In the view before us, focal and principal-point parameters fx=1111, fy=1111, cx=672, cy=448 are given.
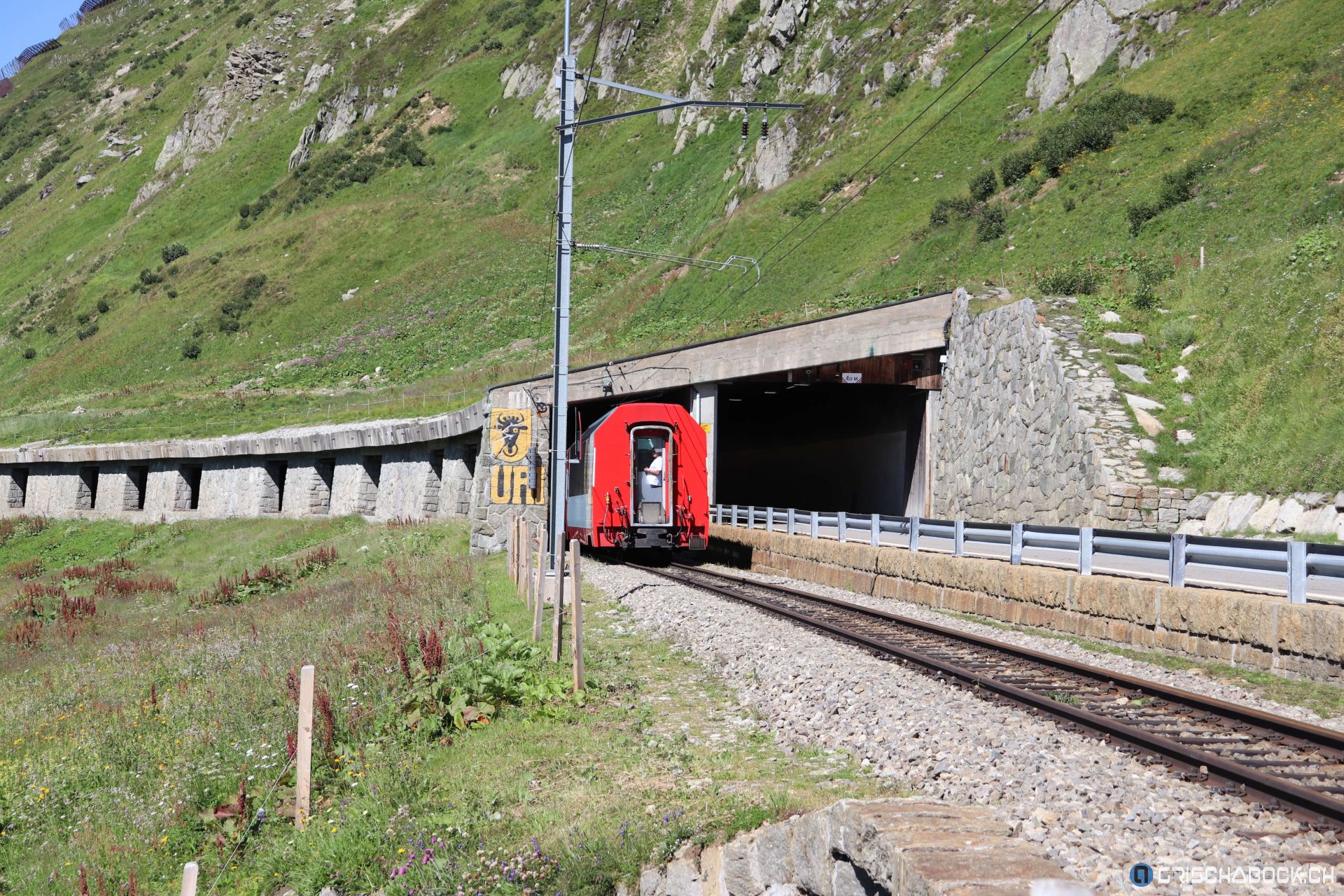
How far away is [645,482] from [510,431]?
329 cm

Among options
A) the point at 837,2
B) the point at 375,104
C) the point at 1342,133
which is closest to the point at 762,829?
the point at 1342,133

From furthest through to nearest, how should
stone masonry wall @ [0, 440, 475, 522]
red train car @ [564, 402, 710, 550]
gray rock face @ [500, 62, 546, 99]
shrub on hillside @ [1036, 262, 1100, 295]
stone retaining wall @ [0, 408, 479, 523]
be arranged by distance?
1. gray rock face @ [500, 62, 546, 99]
2. stone masonry wall @ [0, 440, 475, 522]
3. stone retaining wall @ [0, 408, 479, 523]
4. shrub on hillside @ [1036, 262, 1100, 295]
5. red train car @ [564, 402, 710, 550]

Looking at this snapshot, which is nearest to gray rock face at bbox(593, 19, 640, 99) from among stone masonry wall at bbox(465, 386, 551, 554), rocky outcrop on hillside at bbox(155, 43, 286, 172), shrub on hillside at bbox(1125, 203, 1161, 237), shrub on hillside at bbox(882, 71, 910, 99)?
shrub on hillside at bbox(882, 71, 910, 99)

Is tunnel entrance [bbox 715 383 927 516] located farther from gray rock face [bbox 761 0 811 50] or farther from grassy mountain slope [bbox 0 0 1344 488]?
gray rock face [bbox 761 0 811 50]

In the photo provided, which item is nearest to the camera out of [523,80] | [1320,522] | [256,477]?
[1320,522]

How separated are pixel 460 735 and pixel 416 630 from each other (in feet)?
15.5

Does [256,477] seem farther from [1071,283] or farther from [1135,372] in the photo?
[1135,372]

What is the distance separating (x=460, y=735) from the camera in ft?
31.9

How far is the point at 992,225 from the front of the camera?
40.0 metres

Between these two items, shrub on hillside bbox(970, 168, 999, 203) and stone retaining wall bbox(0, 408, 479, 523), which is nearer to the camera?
stone retaining wall bbox(0, 408, 479, 523)

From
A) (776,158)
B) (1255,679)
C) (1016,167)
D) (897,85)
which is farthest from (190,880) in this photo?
(897,85)

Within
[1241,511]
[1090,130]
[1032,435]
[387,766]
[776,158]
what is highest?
[776,158]

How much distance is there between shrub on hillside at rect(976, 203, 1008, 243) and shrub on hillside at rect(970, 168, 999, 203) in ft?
9.15

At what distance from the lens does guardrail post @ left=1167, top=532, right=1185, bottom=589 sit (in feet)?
41.4
